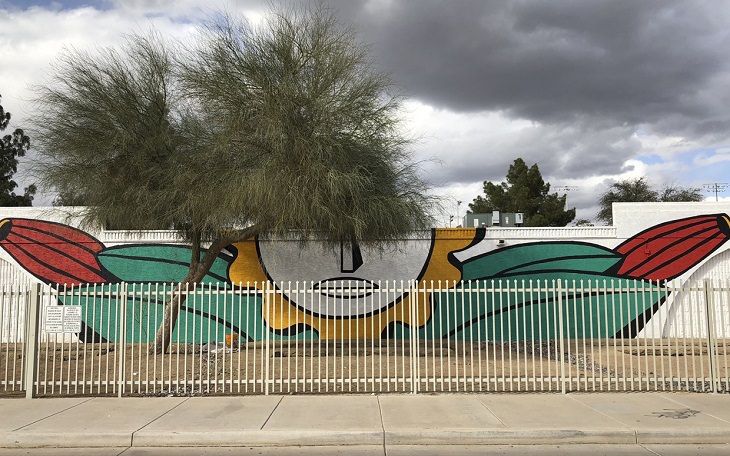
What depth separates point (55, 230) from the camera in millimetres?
17422

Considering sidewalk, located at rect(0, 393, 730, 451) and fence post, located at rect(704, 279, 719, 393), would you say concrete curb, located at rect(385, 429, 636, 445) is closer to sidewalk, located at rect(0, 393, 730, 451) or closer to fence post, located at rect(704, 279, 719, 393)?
sidewalk, located at rect(0, 393, 730, 451)

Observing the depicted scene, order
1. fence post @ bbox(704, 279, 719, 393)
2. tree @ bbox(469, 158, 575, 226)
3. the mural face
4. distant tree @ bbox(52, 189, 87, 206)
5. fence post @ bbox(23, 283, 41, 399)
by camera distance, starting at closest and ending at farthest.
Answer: fence post @ bbox(23, 283, 41, 399), fence post @ bbox(704, 279, 719, 393), distant tree @ bbox(52, 189, 87, 206), the mural face, tree @ bbox(469, 158, 575, 226)

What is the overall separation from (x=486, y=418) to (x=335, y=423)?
212 centimetres

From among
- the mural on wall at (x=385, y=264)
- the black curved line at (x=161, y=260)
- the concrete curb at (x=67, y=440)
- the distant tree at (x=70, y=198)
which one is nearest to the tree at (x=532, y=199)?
the mural on wall at (x=385, y=264)

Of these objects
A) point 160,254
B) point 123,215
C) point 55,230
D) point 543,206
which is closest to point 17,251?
point 55,230

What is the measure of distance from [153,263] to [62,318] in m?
7.72

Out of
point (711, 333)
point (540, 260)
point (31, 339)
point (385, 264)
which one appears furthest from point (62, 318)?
point (540, 260)

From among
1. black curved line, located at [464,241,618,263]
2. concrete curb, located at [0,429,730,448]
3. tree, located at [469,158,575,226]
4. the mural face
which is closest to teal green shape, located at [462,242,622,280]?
black curved line, located at [464,241,618,263]

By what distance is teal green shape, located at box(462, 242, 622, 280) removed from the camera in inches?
686

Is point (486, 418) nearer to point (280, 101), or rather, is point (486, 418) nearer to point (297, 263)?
point (280, 101)

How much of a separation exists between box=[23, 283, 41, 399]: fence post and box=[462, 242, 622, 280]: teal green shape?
11.6m

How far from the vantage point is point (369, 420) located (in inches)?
307

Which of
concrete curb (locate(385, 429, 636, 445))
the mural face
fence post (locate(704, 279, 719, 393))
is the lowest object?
concrete curb (locate(385, 429, 636, 445))

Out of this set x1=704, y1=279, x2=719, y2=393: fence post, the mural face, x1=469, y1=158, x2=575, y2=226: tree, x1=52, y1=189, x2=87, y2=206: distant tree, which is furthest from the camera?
x1=469, y1=158, x2=575, y2=226: tree
